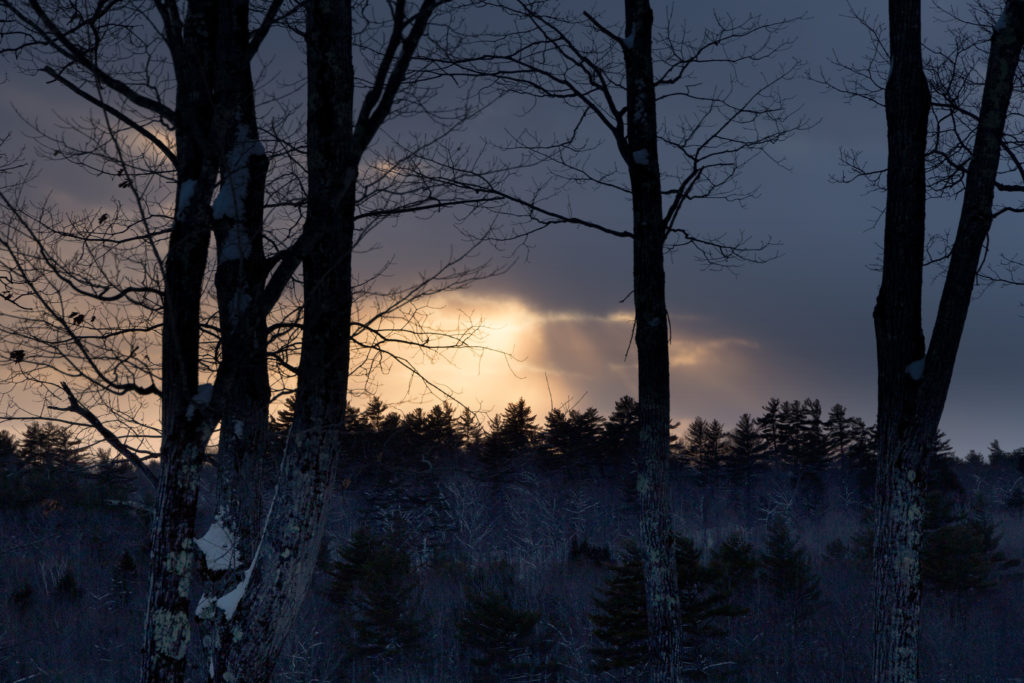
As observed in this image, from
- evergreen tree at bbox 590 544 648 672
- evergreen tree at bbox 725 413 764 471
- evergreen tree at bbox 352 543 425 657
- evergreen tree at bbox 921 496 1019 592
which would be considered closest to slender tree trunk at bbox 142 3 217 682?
evergreen tree at bbox 590 544 648 672

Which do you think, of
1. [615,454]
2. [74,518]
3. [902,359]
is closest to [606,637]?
[902,359]

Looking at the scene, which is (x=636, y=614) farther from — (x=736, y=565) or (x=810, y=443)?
(x=810, y=443)

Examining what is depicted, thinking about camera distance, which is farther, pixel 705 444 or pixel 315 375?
pixel 705 444

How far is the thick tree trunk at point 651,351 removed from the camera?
283 inches

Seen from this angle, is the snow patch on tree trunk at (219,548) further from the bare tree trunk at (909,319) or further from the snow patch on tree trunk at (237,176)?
the bare tree trunk at (909,319)

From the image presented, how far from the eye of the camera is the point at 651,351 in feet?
24.4

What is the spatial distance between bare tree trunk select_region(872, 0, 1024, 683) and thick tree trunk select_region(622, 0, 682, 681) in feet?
6.07

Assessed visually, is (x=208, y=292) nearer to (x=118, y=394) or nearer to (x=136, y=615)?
(x=118, y=394)

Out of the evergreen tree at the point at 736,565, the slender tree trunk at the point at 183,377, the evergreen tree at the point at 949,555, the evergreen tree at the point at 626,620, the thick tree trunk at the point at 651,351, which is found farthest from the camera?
the evergreen tree at the point at 949,555

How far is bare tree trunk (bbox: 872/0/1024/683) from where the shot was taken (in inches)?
253

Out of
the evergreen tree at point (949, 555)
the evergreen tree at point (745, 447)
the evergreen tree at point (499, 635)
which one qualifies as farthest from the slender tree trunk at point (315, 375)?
the evergreen tree at point (745, 447)

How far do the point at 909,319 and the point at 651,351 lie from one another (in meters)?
2.36

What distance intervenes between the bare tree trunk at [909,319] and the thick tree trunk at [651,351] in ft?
6.07

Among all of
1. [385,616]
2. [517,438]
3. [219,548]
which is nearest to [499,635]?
[385,616]
